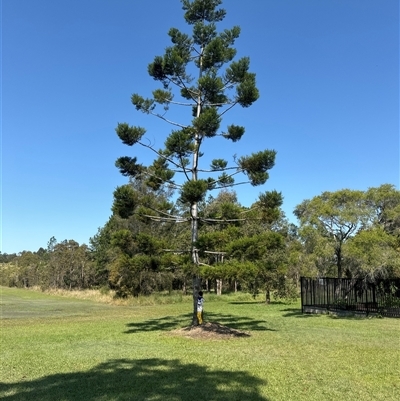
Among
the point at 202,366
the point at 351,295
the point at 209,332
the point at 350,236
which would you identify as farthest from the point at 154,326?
the point at 350,236

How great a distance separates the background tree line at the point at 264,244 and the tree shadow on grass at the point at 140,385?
4191mm

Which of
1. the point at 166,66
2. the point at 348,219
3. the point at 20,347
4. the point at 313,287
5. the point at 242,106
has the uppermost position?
the point at 166,66

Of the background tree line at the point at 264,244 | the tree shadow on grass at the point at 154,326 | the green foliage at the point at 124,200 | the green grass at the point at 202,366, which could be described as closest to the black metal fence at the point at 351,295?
the background tree line at the point at 264,244

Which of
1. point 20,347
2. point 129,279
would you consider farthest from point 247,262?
point 129,279

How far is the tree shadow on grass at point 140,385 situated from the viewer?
214 inches

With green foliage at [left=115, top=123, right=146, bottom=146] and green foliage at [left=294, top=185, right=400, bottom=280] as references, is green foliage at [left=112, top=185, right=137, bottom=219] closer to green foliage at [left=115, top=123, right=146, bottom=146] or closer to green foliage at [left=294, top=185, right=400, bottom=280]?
green foliage at [left=115, top=123, right=146, bottom=146]

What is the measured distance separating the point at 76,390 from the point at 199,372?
2035 millimetres

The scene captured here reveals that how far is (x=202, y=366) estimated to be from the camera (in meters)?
7.42

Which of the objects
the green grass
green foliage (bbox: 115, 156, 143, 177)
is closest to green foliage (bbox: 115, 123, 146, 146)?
green foliage (bbox: 115, 156, 143, 177)

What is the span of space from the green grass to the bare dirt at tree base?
405mm

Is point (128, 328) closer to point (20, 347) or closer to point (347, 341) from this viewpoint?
point (20, 347)

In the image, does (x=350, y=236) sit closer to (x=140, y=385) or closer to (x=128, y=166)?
(x=128, y=166)

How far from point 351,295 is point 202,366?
1255 centimetres

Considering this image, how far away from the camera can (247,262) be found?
11.1 meters
